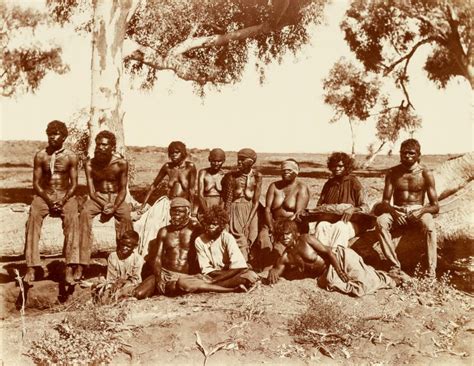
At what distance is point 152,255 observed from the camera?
27.0 ft

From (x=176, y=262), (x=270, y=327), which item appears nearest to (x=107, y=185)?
(x=176, y=262)

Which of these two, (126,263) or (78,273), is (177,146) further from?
(78,273)

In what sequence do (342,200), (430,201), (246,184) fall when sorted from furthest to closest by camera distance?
(246,184) < (342,200) < (430,201)

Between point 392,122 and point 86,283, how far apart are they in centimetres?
1733

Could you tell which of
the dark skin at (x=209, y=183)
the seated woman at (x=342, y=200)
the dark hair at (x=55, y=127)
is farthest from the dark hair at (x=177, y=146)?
the seated woman at (x=342, y=200)

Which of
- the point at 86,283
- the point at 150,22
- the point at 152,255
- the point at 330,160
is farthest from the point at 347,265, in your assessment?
the point at 150,22

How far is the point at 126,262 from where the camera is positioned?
25.7 feet

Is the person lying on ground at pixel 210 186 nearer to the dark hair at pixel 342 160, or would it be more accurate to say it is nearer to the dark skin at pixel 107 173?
the dark skin at pixel 107 173

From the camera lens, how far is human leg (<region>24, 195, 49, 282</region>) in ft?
24.7

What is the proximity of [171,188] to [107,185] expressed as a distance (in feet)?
3.51

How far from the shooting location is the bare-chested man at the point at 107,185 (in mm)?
8078

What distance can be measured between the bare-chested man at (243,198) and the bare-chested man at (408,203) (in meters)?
1.79

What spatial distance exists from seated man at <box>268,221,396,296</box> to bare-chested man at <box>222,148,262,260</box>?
92 cm

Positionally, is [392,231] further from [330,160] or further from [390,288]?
[330,160]
